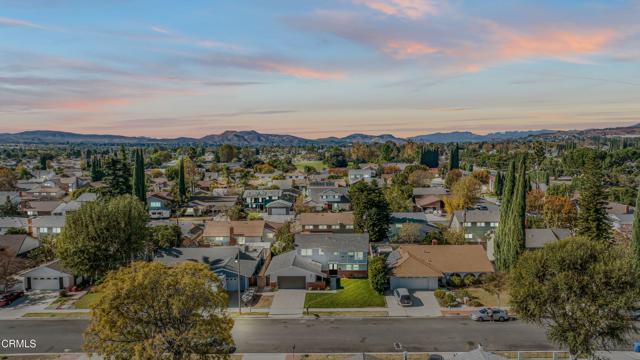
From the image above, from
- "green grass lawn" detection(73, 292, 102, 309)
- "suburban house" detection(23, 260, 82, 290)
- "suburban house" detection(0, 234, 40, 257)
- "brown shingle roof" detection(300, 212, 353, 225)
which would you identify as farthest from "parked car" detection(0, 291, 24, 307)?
"brown shingle roof" detection(300, 212, 353, 225)

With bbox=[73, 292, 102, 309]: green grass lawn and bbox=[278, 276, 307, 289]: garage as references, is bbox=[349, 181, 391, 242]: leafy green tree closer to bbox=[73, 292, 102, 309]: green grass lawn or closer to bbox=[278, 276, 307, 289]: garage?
bbox=[278, 276, 307, 289]: garage

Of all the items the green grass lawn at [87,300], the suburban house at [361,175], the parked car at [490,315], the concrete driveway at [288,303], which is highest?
the suburban house at [361,175]

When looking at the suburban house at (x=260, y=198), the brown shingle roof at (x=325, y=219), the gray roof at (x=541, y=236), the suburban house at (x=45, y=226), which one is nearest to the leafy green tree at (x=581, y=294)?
the gray roof at (x=541, y=236)

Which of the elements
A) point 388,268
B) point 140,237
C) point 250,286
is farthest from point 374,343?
point 140,237

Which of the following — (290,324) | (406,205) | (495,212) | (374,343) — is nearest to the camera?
(374,343)

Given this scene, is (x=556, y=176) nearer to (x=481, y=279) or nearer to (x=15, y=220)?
(x=481, y=279)

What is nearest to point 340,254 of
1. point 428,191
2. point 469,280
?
point 469,280

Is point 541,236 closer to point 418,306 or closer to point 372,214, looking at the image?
point 372,214

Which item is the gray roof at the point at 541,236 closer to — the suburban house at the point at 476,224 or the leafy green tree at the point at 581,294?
the suburban house at the point at 476,224
